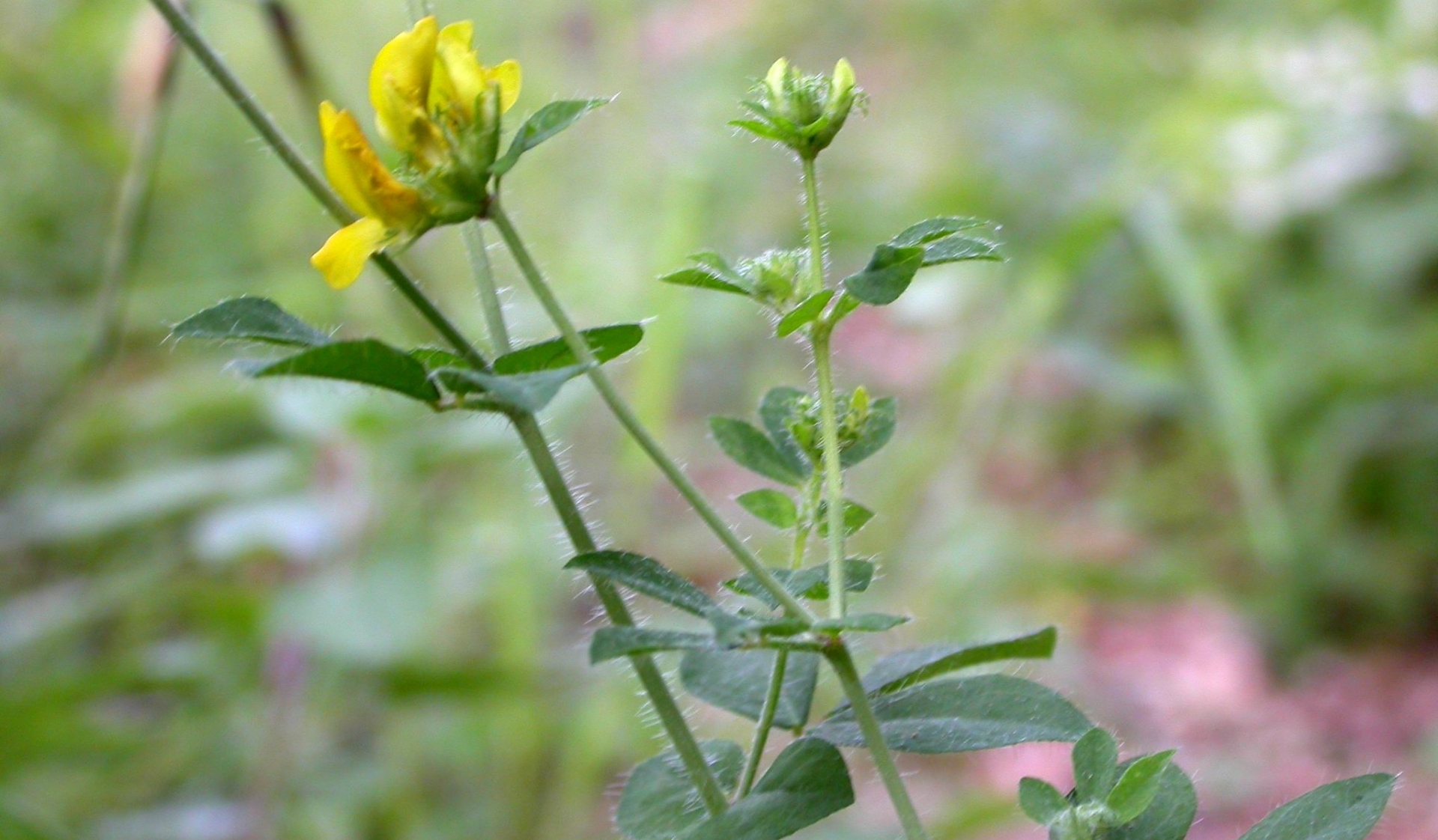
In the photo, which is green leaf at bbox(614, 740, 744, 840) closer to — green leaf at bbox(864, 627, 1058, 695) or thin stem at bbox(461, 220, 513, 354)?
green leaf at bbox(864, 627, 1058, 695)

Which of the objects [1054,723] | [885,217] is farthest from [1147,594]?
[1054,723]

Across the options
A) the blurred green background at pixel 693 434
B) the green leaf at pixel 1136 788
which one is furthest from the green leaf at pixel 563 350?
the blurred green background at pixel 693 434

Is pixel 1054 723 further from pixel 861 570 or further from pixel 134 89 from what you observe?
pixel 134 89

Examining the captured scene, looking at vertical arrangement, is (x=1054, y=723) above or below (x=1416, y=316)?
below

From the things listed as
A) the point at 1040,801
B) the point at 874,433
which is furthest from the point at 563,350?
the point at 1040,801

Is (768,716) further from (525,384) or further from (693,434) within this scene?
(693,434)

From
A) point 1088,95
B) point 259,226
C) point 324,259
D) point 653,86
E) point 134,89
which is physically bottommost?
point 324,259
